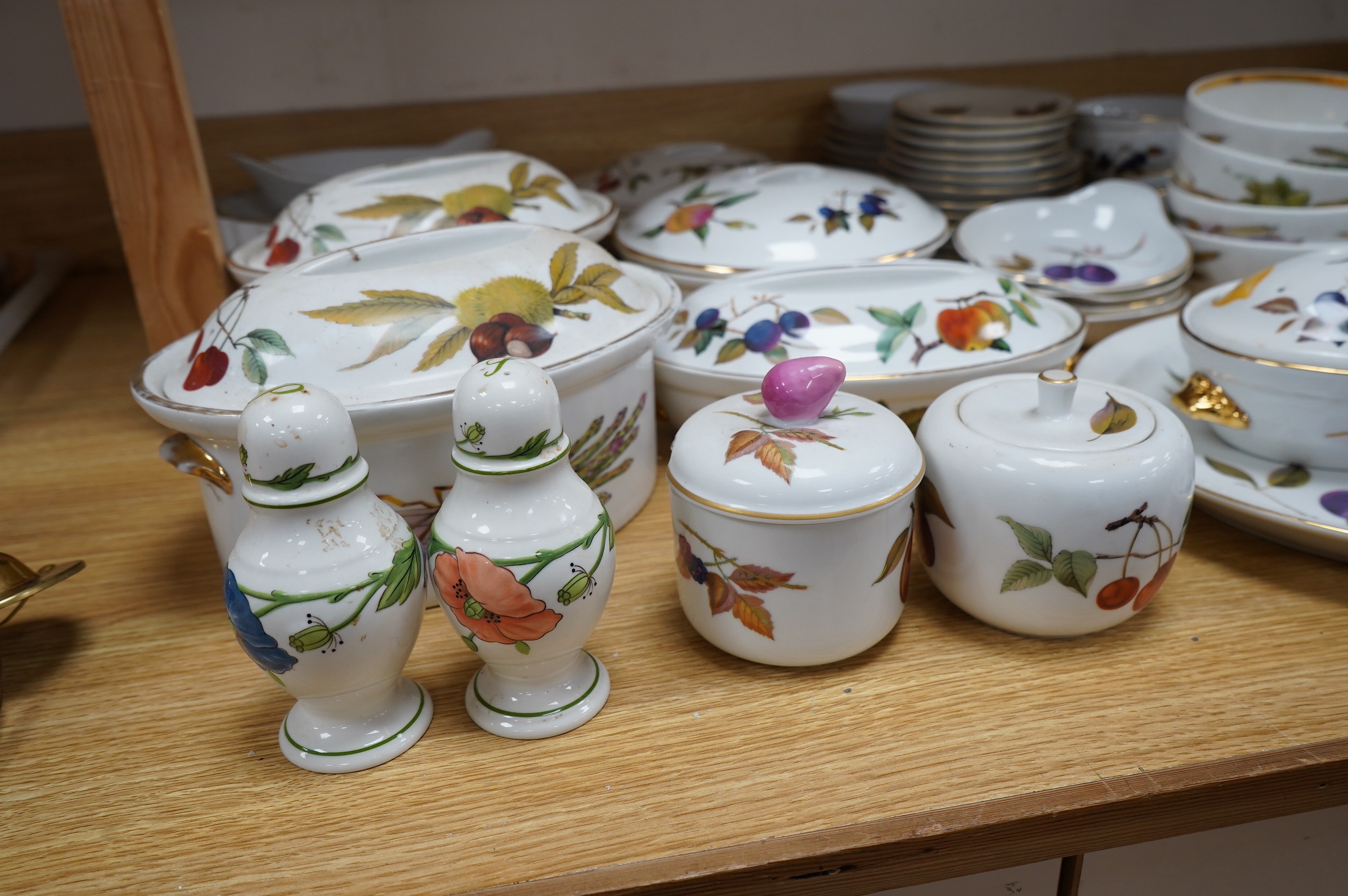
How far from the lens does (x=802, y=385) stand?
1.91 feet

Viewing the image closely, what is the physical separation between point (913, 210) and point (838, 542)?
0.52m

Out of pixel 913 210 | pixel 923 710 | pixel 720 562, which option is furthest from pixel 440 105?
pixel 923 710

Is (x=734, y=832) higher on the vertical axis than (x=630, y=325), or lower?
lower

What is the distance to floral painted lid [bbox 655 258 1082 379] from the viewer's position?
0.76 meters

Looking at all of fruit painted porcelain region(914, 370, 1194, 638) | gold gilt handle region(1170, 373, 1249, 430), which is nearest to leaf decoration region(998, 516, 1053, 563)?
fruit painted porcelain region(914, 370, 1194, 638)

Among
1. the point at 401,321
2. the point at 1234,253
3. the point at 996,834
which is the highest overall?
the point at 401,321

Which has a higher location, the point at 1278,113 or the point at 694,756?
the point at 1278,113

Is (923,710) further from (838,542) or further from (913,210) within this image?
(913,210)

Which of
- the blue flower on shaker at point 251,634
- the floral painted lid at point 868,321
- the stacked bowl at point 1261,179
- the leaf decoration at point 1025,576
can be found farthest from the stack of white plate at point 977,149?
the blue flower on shaker at point 251,634

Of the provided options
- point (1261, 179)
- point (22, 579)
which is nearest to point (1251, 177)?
point (1261, 179)

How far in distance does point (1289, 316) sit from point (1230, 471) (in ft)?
0.40

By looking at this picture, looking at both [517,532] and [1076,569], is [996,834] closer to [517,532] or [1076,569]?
[1076,569]

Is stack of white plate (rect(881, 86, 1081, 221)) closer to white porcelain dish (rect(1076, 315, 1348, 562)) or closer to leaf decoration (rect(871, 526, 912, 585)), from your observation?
white porcelain dish (rect(1076, 315, 1348, 562))

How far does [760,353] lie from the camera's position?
77 centimetres
